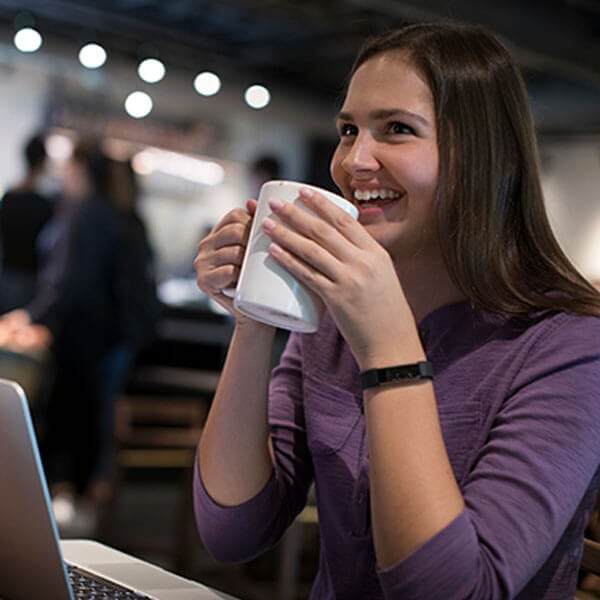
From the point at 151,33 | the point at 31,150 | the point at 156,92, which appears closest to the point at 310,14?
the point at 151,33

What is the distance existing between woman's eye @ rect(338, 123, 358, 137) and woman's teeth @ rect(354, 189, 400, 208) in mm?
→ 112

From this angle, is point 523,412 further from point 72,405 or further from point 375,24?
point 375,24

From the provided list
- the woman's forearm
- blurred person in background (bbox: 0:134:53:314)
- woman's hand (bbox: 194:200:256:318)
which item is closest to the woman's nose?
woman's hand (bbox: 194:200:256:318)

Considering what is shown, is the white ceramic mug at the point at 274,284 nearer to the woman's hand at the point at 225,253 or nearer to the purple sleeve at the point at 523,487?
the woman's hand at the point at 225,253

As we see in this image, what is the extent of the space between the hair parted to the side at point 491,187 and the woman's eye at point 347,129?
0.36ft

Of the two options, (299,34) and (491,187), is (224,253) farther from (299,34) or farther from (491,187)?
(299,34)

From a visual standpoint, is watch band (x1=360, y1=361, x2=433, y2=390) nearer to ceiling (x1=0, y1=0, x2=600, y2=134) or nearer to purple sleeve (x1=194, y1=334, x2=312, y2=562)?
purple sleeve (x1=194, y1=334, x2=312, y2=562)

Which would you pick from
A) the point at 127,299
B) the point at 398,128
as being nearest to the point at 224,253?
the point at 398,128

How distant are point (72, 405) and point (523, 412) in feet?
13.9

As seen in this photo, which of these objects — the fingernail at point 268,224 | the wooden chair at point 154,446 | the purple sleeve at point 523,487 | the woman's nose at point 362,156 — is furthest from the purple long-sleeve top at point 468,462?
the wooden chair at point 154,446

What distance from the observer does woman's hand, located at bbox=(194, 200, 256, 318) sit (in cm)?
127

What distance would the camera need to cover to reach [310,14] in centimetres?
704

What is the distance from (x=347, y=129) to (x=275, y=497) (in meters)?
0.52

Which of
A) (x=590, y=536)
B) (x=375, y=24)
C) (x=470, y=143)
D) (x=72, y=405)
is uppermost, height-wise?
(x=375, y=24)
